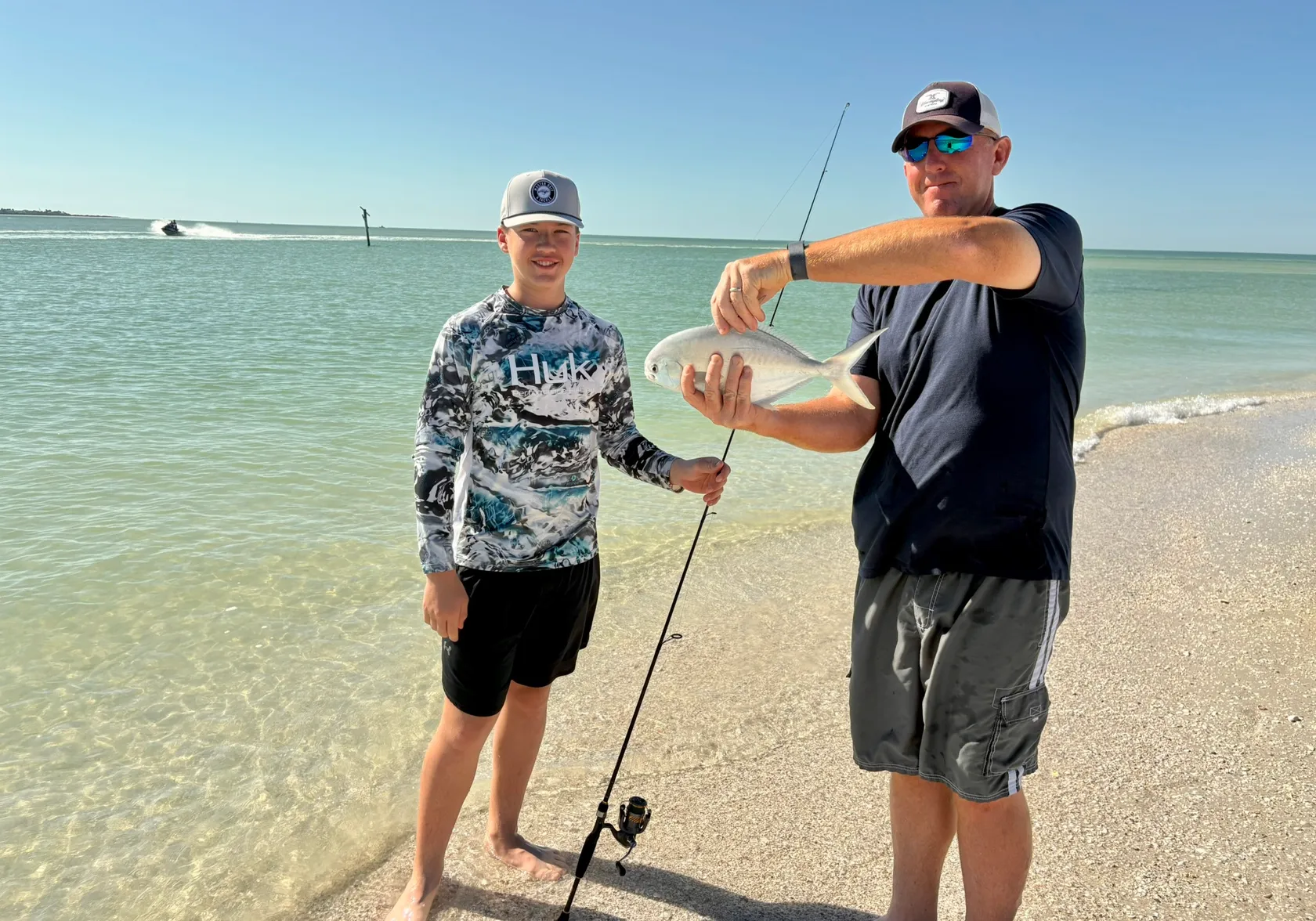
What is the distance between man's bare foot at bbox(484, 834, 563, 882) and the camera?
10.7 ft

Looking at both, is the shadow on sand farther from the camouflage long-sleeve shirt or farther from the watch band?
the watch band

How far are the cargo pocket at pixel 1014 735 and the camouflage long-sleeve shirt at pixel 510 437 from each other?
57.8 inches

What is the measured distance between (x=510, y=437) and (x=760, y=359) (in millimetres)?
890

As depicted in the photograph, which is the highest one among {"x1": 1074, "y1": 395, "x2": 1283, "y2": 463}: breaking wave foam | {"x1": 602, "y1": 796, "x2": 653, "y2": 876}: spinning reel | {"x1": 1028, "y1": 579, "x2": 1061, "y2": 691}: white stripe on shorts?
{"x1": 1028, "y1": 579, "x2": 1061, "y2": 691}: white stripe on shorts

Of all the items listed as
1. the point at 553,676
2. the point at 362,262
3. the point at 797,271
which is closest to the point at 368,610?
the point at 553,676

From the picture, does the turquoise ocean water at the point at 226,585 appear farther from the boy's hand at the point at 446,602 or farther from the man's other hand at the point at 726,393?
the man's other hand at the point at 726,393

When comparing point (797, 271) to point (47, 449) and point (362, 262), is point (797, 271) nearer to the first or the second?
point (47, 449)

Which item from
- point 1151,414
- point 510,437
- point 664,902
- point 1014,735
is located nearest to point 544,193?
point 510,437

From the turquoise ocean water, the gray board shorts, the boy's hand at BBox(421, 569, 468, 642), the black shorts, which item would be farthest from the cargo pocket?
the turquoise ocean water

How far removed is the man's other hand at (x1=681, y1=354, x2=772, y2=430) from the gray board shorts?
688mm

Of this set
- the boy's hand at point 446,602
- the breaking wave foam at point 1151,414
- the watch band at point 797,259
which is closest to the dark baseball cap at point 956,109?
the watch band at point 797,259

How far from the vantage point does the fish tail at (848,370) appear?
261 cm

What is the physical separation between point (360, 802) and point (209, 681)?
1689mm

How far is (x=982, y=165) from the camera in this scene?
2.49 metres
